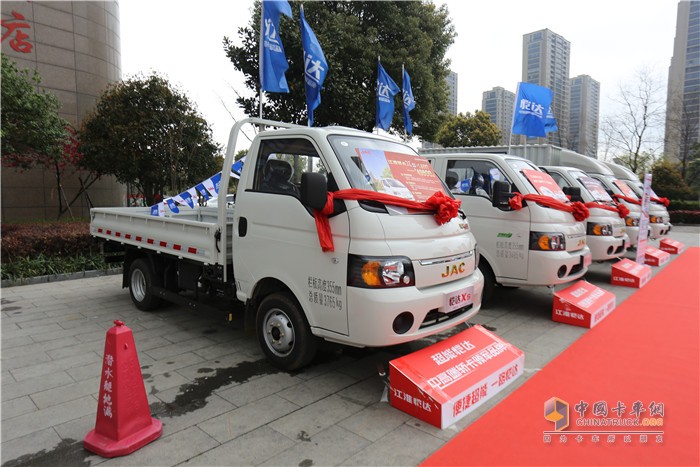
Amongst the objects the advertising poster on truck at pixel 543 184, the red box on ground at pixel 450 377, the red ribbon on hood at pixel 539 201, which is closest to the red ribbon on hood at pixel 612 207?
the advertising poster on truck at pixel 543 184

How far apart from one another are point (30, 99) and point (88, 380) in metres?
7.83

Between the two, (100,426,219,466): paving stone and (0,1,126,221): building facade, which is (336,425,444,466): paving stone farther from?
(0,1,126,221): building facade

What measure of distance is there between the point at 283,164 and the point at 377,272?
1512 mm

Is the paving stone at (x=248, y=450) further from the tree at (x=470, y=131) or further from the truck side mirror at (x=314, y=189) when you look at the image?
the tree at (x=470, y=131)

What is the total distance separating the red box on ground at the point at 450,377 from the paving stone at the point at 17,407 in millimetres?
2766

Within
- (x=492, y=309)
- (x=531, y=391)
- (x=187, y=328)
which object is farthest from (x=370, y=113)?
(x=531, y=391)

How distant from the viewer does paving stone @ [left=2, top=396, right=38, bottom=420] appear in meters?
3.07

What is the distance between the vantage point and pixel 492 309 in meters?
5.98

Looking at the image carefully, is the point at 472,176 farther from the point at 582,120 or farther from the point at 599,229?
the point at 582,120

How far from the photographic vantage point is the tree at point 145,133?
37.8 ft

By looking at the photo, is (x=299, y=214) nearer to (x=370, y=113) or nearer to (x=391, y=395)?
(x=391, y=395)

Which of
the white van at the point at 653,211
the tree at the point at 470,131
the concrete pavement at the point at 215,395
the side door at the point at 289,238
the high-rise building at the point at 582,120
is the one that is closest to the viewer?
the concrete pavement at the point at 215,395

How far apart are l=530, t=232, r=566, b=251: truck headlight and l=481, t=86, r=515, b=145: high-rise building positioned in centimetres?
2582

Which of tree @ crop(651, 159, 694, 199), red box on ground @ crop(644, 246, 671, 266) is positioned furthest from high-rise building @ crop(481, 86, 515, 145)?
red box on ground @ crop(644, 246, 671, 266)
